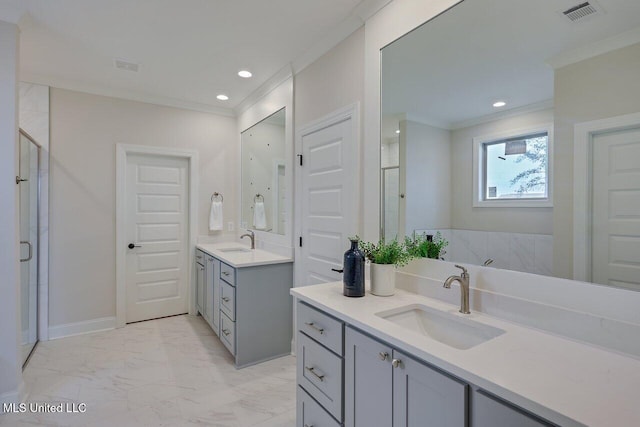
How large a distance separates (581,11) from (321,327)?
1.66m

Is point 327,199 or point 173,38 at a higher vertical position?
point 173,38

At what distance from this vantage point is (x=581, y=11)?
3.72ft

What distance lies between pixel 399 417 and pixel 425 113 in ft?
4.91

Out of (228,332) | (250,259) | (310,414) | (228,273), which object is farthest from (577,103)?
(228,332)

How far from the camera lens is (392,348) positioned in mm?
1144

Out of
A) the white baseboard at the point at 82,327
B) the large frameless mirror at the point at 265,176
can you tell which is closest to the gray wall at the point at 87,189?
the white baseboard at the point at 82,327

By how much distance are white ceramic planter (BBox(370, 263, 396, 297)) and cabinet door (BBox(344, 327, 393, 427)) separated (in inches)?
15.7

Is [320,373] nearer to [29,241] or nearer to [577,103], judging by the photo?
[577,103]

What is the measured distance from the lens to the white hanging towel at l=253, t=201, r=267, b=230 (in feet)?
11.8

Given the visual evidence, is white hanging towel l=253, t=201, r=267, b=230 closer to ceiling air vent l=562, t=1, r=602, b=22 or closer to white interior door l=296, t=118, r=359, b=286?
white interior door l=296, t=118, r=359, b=286

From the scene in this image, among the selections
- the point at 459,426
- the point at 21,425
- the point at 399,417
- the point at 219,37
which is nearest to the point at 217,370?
the point at 21,425

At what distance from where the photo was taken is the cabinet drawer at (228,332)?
271 centimetres

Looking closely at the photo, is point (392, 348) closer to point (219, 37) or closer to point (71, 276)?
point (219, 37)

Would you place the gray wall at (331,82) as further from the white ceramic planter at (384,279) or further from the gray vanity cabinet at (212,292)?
the gray vanity cabinet at (212,292)
